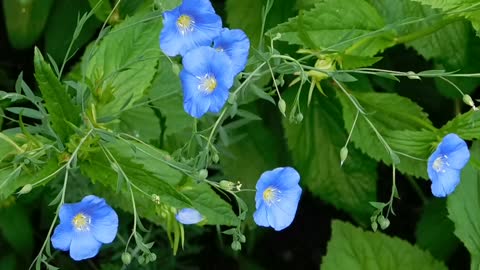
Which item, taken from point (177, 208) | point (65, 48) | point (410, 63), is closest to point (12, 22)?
point (65, 48)

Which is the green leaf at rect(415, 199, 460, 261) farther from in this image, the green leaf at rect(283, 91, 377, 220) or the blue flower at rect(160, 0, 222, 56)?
the blue flower at rect(160, 0, 222, 56)

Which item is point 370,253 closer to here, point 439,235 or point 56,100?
point 439,235

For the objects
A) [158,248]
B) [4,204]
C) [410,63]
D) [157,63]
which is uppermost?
[157,63]

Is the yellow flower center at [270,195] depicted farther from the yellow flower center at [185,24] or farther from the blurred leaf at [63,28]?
the blurred leaf at [63,28]

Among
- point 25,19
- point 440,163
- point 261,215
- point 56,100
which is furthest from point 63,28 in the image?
point 440,163

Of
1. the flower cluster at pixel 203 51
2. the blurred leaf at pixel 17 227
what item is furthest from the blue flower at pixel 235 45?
the blurred leaf at pixel 17 227

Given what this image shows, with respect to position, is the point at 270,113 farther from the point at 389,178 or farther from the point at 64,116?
the point at 64,116

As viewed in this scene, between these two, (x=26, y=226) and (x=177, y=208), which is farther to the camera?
(x=26, y=226)
